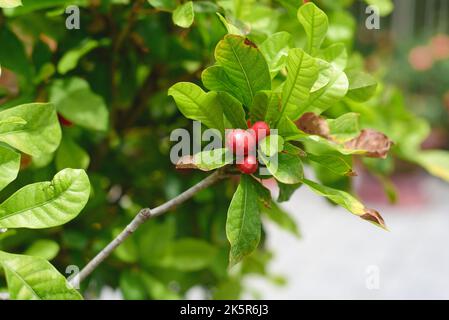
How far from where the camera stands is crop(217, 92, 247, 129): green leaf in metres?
0.50

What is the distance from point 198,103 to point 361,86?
156 millimetres

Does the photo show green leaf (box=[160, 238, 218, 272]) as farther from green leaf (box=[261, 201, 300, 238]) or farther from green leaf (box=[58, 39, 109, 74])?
green leaf (box=[58, 39, 109, 74])

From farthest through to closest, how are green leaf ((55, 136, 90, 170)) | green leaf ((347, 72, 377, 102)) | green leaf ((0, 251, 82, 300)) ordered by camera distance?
1. green leaf ((55, 136, 90, 170))
2. green leaf ((347, 72, 377, 102))
3. green leaf ((0, 251, 82, 300))

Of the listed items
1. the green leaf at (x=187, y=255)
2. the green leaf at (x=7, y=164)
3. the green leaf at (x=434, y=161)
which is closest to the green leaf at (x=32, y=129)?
the green leaf at (x=7, y=164)

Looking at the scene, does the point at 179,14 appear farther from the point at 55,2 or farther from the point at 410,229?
the point at 410,229

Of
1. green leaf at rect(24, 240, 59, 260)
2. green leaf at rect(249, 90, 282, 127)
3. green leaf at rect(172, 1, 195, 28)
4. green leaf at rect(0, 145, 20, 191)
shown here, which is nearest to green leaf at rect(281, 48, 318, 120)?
green leaf at rect(249, 90, 282, 127)

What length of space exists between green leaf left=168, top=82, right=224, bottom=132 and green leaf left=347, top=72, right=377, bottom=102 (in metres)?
0.13

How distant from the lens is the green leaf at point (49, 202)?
0.47 meters

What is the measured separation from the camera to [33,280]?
1.51 feet

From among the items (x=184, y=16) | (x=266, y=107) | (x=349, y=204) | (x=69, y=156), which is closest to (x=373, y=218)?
(x=349, y=204)

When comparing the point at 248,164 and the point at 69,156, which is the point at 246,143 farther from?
the point at 69,156

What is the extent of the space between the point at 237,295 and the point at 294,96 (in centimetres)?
55

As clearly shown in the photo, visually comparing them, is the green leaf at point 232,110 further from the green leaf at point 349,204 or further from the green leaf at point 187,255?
the green leaf at point 187,255

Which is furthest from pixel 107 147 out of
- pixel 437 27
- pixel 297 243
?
pixel 437 27
